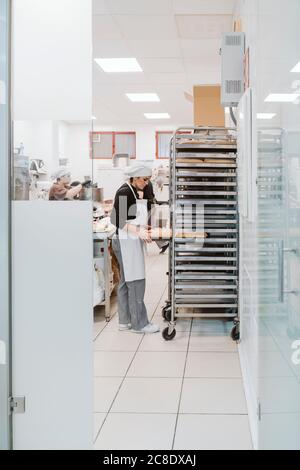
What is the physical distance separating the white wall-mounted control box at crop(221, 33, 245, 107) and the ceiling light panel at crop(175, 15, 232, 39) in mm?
1716

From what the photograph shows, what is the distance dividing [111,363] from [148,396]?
74 cm

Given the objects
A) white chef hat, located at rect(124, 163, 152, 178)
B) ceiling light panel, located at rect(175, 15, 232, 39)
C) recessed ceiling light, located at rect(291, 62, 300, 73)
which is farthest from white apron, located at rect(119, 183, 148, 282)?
recessed ceiling light, located at rect(291, 62, 300, 73)

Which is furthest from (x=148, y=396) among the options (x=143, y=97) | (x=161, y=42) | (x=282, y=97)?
(x=143, y=97)

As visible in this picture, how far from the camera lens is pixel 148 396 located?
3.29 metres

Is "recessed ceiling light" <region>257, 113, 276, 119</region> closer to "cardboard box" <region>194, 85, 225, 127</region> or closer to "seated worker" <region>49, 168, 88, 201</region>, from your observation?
"seated worker" <region>49, 168, 88, 201</region>

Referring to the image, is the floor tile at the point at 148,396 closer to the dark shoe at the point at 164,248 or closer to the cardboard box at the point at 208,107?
the cardboard box at the point at 208,107

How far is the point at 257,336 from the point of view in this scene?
2564 millimetres

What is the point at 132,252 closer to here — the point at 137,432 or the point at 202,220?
the point at 202,220

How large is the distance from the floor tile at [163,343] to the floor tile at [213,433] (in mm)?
1369

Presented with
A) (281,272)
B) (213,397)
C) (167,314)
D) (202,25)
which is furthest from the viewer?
(202,25)

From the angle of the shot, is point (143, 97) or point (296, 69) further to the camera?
point (143, 97)

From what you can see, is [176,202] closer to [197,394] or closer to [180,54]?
[197,394]
